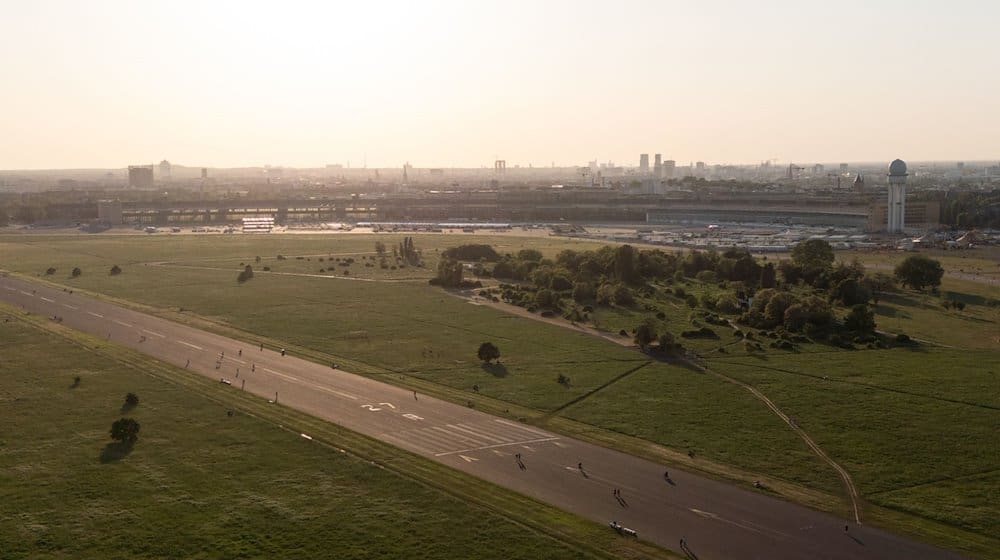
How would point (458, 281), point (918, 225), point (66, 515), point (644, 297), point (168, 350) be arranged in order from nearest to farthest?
point (66, 515) < point (168, 350) < point (644, 297) < point (458, 281) < point (918, 225)

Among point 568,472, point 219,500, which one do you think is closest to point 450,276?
point 568,472

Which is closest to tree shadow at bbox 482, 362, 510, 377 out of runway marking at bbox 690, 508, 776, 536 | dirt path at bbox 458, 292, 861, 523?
dirt path at bbox 458, 292, 861, 523

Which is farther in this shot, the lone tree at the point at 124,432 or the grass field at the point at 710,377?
the lone tree at the point at 124,432

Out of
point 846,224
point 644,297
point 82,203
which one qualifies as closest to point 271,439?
point 644,297

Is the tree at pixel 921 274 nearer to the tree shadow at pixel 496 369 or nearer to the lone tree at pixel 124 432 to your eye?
the tree shadow at pixel 496 369

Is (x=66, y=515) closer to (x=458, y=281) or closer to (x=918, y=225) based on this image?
(x=458, y=281)

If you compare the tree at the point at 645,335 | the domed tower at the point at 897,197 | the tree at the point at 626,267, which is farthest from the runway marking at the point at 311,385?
the domed tower at the point at 897,197
